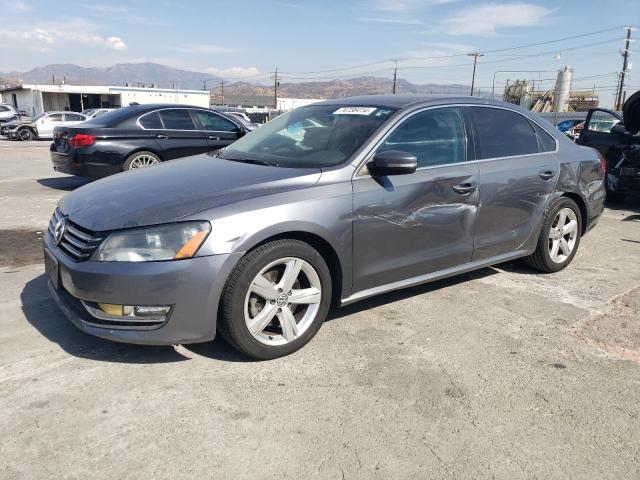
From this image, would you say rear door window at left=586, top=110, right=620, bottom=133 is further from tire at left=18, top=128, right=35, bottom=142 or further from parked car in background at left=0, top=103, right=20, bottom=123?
parked car in background at left=0, top=103, right=20, bottom=123

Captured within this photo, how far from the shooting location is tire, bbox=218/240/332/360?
9.62ft

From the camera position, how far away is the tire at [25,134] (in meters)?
23.4

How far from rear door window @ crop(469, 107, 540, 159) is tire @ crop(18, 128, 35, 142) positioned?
79.7 ft

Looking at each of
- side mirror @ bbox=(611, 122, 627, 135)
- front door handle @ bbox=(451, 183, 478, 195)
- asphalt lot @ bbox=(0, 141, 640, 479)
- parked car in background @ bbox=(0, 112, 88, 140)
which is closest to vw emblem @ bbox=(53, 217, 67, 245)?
asphalt lot @ bbox=(0, 141, 640, 479)

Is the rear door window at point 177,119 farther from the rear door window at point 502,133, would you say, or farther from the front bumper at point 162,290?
the front bumper at point 162,290

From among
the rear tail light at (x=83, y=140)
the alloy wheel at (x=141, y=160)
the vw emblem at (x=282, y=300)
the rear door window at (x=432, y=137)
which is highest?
the rear door window at (x=432, y=137)

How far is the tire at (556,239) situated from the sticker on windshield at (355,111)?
191 cm

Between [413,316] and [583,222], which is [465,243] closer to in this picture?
[413,316]

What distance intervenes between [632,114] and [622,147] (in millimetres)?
690

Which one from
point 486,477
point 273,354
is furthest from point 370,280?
point 486,477

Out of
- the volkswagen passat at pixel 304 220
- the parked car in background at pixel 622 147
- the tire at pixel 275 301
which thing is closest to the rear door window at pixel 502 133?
the volkswagen passat at pixel 304 220

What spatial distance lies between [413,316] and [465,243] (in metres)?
0.71

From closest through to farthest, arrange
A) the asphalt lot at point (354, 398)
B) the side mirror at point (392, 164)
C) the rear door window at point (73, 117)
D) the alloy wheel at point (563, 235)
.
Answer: the asphalt lot at point (354, 398), the side mirror at point (392, 164), the alloy wheel at point (563, 235), the rear door window at point (73, 117)

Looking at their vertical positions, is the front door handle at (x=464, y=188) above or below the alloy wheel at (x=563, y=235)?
above
